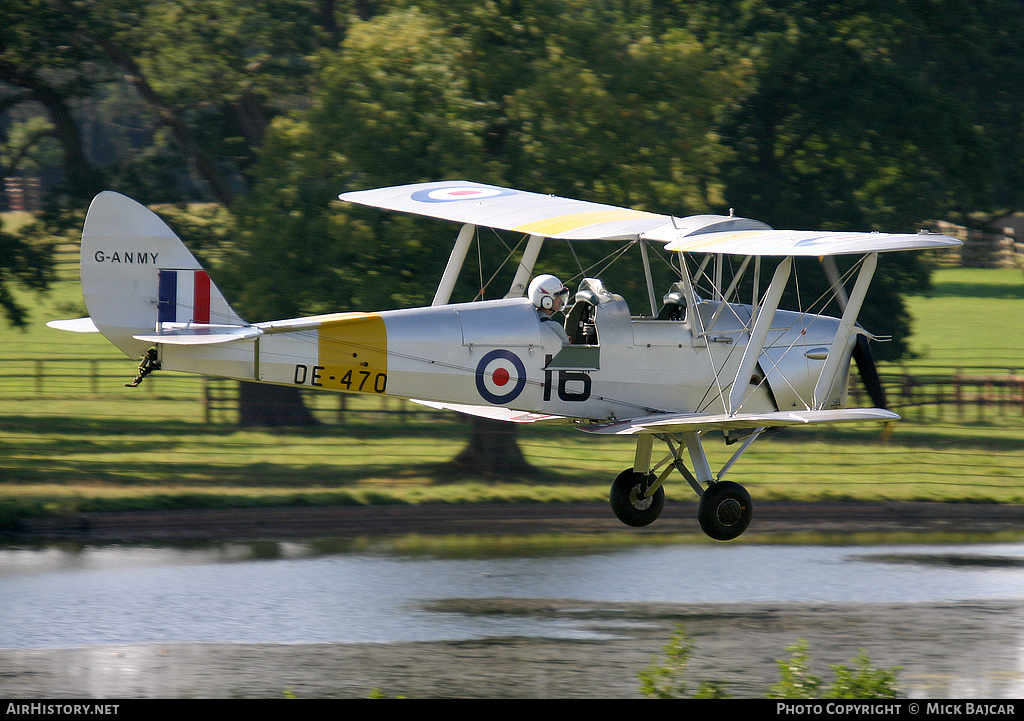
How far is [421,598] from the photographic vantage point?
95.5ft

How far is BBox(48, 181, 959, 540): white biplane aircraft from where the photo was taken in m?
13.5

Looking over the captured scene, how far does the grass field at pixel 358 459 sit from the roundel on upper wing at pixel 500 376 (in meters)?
18.2

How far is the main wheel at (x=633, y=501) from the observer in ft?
52.0

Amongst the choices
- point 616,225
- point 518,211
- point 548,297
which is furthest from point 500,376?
point 518,211

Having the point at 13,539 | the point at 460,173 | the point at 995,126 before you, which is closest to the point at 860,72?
the point at 995,126

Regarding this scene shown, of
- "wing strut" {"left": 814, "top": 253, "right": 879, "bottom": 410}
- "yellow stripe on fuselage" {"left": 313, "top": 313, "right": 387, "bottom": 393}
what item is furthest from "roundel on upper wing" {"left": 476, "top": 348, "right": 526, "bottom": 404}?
"wing strut" {"left": 814, "top": 253, "right": 879, "bottom": 410}

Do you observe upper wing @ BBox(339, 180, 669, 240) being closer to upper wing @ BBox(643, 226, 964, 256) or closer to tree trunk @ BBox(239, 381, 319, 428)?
upper wing @ BBox(643, 226, 964, 256)

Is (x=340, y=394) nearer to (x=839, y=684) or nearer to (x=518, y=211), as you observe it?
(x=518, y=211)

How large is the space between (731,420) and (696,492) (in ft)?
6.08

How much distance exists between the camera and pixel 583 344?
14.7 meters

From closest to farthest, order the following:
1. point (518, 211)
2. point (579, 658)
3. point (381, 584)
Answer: point (518, 211)
point (579, 658)
point (381, 584)

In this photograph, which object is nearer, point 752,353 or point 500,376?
point 752,353

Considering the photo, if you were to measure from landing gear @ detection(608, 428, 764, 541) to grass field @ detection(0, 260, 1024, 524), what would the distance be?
1683 cm

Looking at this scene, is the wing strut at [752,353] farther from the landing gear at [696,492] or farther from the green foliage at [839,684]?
the green foliage at [839,684]
